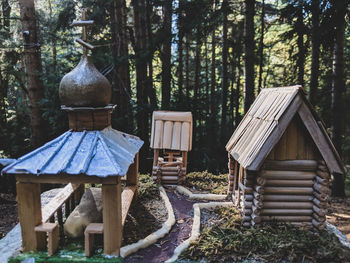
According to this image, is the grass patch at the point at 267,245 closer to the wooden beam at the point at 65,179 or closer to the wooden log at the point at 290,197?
the wooden log at the point at 290,197

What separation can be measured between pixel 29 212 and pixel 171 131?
5.12 metres

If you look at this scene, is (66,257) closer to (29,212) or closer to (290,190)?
(29,212)

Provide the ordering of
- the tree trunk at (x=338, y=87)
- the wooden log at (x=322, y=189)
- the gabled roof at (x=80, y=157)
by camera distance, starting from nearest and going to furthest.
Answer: the gabled roof at (x=80, y=157) < the wooden log at (x=322, y=189) < the tree trunk at (x=338, y=87)

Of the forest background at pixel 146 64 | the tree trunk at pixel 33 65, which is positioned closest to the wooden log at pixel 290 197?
the forest background at pixel 146 64

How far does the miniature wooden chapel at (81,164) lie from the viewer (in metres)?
4.62

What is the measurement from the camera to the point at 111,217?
484 cm

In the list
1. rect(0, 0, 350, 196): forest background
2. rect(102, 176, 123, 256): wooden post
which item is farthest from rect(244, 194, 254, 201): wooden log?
rect(0, 0, 350, 196): forest background

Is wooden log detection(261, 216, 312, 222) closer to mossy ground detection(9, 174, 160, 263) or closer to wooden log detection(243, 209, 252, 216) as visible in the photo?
wooden log detection(243, 209, 252, 216)

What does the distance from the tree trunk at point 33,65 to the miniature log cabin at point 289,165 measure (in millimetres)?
7324

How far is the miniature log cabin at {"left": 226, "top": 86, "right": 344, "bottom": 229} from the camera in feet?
18.2

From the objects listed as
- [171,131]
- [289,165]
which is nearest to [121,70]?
[171,131]

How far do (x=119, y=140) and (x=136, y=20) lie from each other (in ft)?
30.6

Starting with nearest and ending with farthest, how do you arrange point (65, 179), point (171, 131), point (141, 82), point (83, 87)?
point (65, 179), point (83, 87), point (171, 131), point (141, 82)

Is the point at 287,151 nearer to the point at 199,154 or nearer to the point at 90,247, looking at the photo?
the point at 90,247
